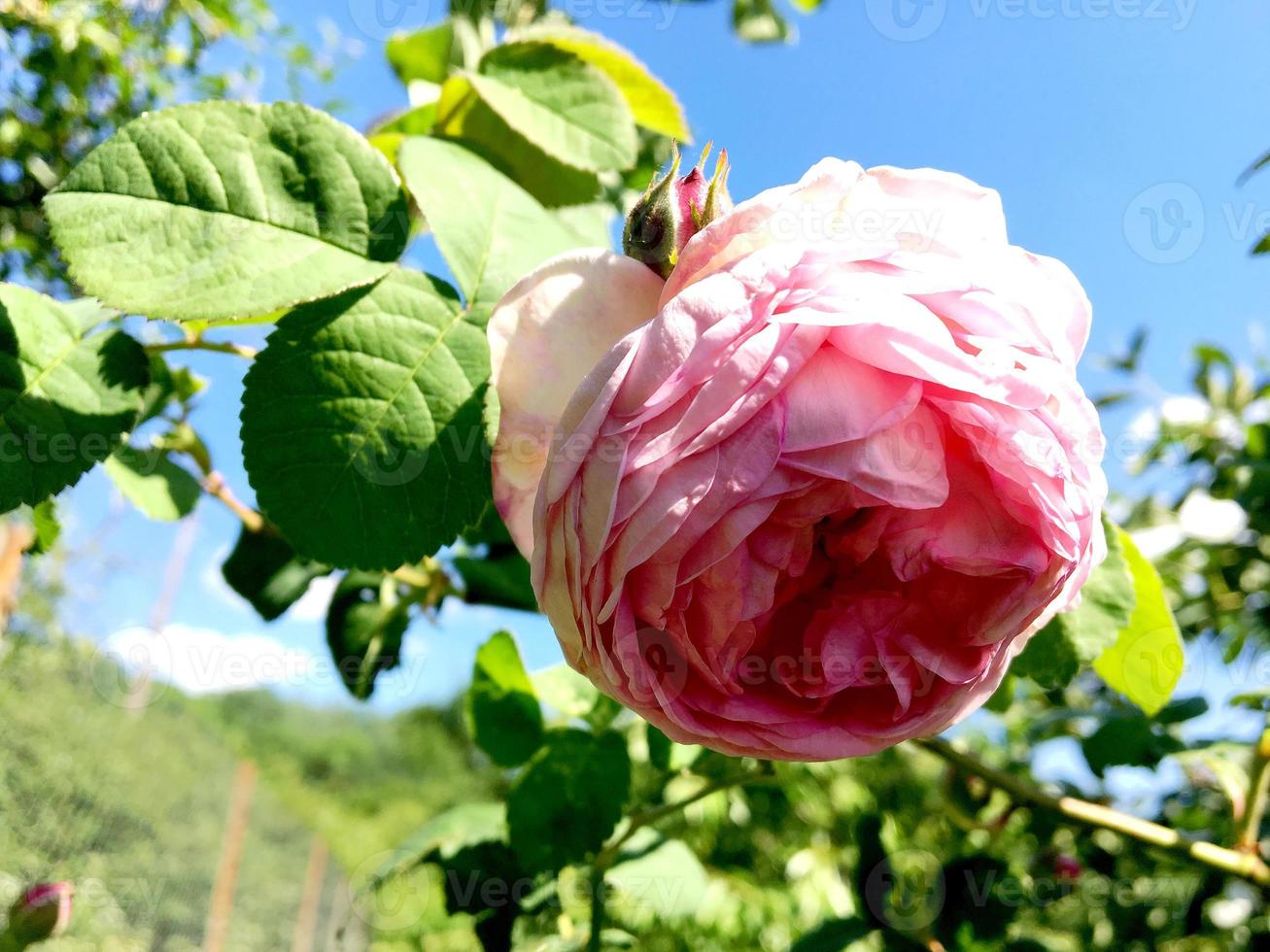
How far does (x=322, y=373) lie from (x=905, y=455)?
29cm

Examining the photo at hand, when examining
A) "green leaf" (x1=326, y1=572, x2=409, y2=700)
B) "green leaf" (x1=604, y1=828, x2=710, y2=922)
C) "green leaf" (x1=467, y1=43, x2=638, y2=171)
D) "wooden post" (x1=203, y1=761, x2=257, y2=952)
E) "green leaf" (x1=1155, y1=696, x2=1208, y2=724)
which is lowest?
"wooden post" (x1=203, y1=761, x2=257, y2=952)

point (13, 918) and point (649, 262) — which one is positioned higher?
point (649, 262)

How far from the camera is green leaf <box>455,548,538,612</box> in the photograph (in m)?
0.77

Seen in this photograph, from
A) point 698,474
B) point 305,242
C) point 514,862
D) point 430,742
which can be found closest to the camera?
point 698,474

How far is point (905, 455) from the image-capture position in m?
0.37

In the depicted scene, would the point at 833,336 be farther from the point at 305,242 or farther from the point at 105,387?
the point at 105,387

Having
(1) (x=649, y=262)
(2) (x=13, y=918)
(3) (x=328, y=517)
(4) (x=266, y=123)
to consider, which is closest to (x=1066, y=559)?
(1) (x=649, y=262)

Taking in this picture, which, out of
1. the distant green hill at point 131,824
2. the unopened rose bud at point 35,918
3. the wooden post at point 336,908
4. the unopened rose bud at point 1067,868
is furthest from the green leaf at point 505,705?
the wooden post at point 336,908

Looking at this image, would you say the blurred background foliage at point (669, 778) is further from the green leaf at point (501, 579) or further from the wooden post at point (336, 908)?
the wooden post at point (336, 908)

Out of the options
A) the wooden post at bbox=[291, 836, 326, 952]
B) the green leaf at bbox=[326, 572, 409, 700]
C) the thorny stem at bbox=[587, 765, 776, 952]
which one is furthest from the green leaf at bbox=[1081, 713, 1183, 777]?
the wooden post at bbox=[291, 836, 326, 952]

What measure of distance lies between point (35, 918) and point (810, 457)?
0.84m

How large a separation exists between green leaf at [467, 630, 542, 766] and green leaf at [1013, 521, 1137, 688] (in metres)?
0.36

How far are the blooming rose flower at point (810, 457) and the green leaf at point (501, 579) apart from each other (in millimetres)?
354

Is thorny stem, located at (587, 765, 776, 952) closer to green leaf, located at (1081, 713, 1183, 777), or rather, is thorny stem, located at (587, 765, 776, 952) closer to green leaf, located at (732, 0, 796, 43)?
green leaf, located at (1081, 713, 1183, 777)
